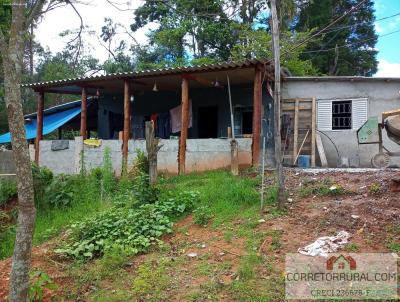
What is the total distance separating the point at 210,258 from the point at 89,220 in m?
2.54

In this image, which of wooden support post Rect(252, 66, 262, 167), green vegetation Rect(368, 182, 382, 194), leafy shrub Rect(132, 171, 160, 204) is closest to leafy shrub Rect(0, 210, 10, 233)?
leafy shrub Rect(132, 171, 160, 204)

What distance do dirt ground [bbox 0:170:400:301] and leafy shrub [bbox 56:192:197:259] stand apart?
9.9 inches

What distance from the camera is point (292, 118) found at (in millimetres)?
12492

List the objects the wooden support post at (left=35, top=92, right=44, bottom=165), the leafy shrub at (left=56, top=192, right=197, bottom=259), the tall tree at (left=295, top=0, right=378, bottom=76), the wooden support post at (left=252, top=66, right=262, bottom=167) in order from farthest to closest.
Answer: the tall tree at (left=295, top=0, right=378, bottom=76)
the wooden support post at (left=35, top=92, right=44, bottom=165)
the wooden support post at (left=252, top=66, right=262, bottom=167)
the leafy shrub at (left=56, top=192, right=197, bottom=259)

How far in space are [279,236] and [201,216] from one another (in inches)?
58.7

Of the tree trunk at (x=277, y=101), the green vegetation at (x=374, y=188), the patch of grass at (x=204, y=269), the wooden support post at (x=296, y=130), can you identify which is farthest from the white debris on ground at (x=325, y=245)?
the wooden support post at (x=296, y=130)

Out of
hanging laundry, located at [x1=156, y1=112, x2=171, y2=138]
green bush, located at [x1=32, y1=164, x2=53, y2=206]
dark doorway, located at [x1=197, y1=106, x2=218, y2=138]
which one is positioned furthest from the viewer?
hanging laundry, located at [x1=156, y1=112, x2=171, y2=138]

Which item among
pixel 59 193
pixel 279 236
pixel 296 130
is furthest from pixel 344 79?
pixel 59 193

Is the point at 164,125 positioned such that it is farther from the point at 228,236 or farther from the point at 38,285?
the point at 38,285

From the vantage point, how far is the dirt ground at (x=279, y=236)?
5.16 meters

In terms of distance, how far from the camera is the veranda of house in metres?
10.9

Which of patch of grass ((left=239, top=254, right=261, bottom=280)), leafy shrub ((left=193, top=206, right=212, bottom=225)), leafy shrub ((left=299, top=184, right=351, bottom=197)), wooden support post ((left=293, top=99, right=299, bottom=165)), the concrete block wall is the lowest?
patch of grass ((left=239, top=254, right=261, bottom=280))

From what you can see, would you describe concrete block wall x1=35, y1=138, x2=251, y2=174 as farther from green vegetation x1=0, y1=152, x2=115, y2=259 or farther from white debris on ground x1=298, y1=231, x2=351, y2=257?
white debris on ground x1=298, y1=231, x2=351, y2=257

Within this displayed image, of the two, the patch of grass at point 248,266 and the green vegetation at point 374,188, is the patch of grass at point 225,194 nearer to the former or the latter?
the patch of grass at point 248,266
